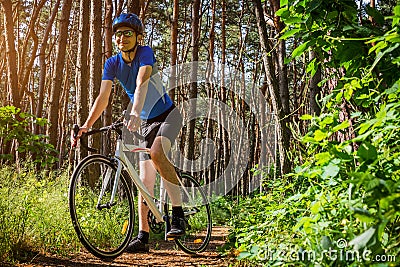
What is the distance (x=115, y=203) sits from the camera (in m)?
3.92

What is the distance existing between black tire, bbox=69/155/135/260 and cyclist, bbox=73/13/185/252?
0.25 meters

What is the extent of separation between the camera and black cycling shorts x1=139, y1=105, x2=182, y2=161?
13.2 feet

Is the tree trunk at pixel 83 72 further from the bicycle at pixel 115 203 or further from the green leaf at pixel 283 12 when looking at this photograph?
the green leaf at pixel 283 12

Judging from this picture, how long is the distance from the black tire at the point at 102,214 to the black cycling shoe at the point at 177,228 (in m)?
0.39

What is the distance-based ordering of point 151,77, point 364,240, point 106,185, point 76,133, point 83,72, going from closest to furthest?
point 364,240
point 76,133
point 106,185
point 151,77
point 83,72

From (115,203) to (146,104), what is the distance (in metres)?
1.01

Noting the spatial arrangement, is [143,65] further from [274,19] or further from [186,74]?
[186,74]

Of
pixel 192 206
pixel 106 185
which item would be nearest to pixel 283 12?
pixel 106 185

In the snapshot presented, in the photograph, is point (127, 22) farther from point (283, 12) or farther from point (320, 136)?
point (320, 136)

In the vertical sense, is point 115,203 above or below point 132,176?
below

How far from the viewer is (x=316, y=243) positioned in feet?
5.27

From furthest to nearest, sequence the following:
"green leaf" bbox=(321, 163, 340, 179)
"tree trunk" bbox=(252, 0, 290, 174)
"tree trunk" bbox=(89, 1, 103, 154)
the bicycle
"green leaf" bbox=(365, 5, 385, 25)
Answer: "tree trunk" bbox=(89, 1, 103, 154)
"tree trunk" bbox=(252, 0, 290, 174)
the bicycle
"green leaf" bbox=(365, 5, 385, 25)
"green leaf" bbox=(321, 163, 340, 179)

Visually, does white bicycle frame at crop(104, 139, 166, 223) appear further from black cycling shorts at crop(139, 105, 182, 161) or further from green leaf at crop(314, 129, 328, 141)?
green leaf at crop(314, 129, 328, 141)

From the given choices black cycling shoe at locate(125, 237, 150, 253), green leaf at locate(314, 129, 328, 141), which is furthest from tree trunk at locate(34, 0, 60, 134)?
green leaf at locate(314, 129, 328, 141)
